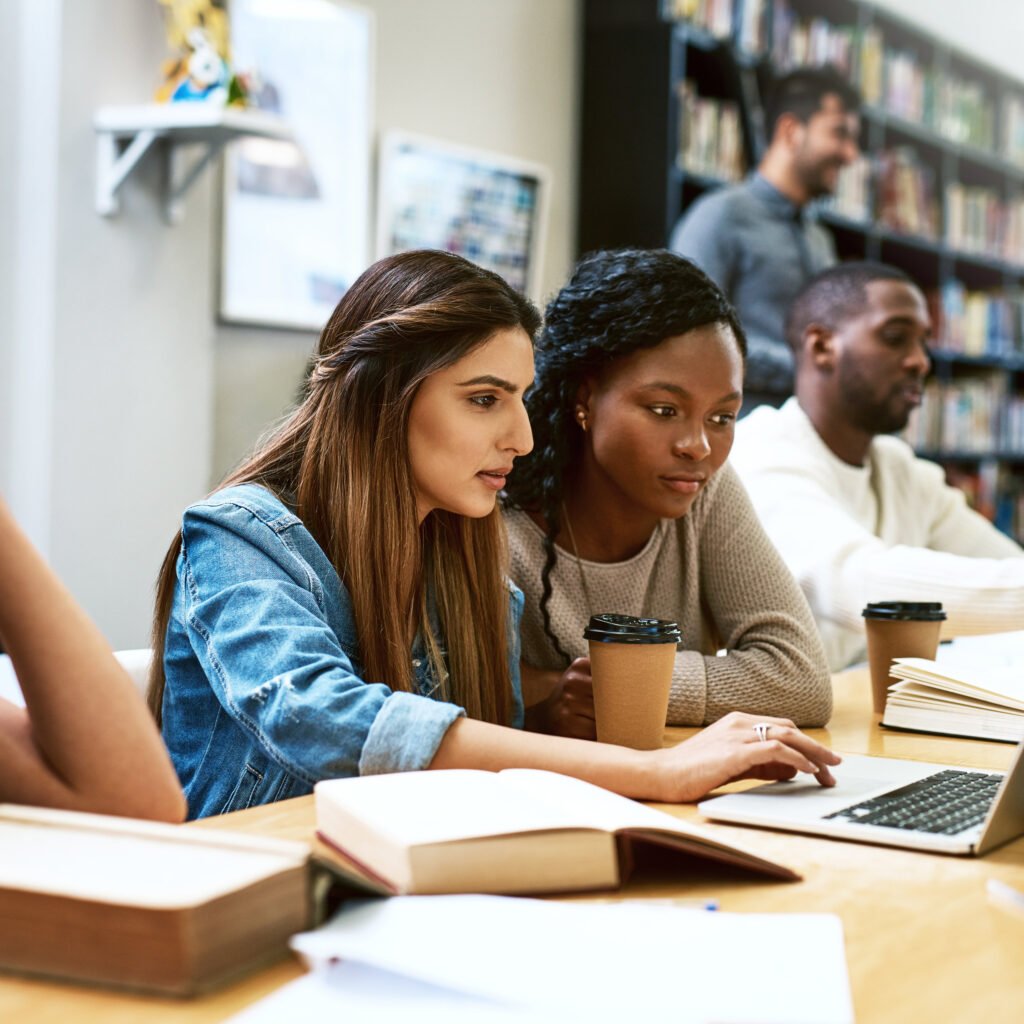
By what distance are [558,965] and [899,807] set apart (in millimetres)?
471

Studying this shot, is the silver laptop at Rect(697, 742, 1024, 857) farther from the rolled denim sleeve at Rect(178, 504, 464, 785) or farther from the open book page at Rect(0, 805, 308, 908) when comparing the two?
the open book page at Rect(0, 805, 308, 908)

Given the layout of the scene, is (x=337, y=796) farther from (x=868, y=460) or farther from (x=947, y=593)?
(x=868, y=460)

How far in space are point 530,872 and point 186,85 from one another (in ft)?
7.78

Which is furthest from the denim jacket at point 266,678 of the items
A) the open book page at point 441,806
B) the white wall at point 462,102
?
the white wall at point 462,102

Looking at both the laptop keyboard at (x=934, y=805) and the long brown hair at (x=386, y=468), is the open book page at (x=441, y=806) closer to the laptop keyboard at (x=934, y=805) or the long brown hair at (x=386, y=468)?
the laptop keyboard at (x=934, y=805)

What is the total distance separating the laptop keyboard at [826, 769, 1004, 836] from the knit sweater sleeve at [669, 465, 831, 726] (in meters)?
0.35

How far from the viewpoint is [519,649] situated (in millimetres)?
1514

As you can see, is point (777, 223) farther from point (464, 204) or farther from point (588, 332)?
point (588, 332)

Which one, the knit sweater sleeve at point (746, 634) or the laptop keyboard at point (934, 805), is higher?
the knit sweater sleeve at point (746, 634)

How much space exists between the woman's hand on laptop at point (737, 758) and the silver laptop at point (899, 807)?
0.02m

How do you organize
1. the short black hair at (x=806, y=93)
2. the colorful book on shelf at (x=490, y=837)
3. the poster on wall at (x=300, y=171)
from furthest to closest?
the short black hair at (x=806, y=93)
the poster on wall at (x=300, y=171)
the colorful book on shelf at (x=490, y=837)

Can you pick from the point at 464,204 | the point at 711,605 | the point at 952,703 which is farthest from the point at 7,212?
the point at 952,703

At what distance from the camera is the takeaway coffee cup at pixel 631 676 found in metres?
1.24

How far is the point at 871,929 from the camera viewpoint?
2.51ft
